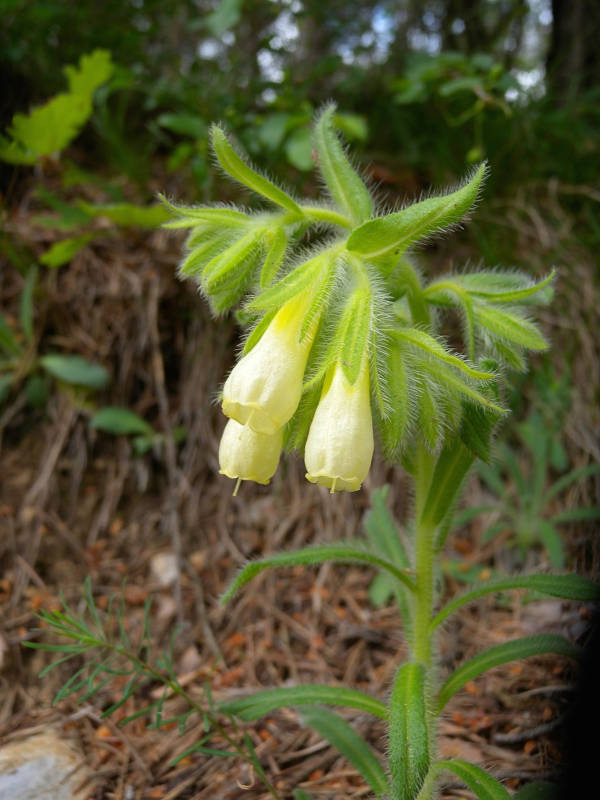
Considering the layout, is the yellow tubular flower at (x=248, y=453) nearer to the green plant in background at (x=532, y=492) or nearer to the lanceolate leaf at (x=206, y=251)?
the lanceolate leaf at (x=206, y=251)

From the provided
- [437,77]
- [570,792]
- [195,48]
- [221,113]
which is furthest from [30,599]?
[195,48]

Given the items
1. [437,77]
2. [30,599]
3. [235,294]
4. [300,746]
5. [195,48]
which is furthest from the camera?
[195,48]

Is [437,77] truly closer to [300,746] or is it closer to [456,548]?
[456,548]

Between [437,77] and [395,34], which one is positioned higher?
[395,34]

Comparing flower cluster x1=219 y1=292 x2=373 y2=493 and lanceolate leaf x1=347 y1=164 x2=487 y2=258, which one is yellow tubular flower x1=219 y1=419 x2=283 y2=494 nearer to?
flower cluster x1=219 y1=292 x2=373 y2=493

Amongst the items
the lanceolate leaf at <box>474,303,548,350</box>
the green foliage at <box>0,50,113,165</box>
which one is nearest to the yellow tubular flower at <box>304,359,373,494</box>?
the lanceolate leaf at <box>474,303,548,350</box>

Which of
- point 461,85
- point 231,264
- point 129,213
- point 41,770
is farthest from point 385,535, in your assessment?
point 461,85
